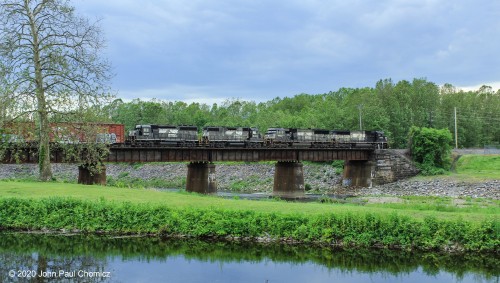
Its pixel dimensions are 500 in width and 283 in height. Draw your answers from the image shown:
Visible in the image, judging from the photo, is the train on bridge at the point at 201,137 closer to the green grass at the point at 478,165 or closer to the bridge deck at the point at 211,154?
the bridge deck at the point at 211,154

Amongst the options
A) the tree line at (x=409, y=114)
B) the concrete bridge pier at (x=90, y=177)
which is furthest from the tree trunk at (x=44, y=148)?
the tree line at (x=409, y=114)

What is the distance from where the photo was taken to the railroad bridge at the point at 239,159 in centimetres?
5036

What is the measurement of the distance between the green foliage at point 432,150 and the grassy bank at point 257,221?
164 ft

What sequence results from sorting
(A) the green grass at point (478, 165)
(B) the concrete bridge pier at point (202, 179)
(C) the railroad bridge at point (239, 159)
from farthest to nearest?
1. (A) the green grass at point (478, 165)
2. (B) the concrete bridge pier at point (202, 179)
3. (C) the railroad bridge at point (239, 159)

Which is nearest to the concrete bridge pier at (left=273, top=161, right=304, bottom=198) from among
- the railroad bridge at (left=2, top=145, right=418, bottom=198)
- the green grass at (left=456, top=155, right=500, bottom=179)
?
the railroad bridge at (left=2, top=145, right=418, bottom=198)

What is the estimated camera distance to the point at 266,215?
25.5 m

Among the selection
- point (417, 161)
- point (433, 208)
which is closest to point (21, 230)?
point (433, 208)

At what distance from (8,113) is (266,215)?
2300 cm

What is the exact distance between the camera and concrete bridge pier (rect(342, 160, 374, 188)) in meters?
76.4

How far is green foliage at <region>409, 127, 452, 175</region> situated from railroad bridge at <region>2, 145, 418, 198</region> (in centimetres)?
674

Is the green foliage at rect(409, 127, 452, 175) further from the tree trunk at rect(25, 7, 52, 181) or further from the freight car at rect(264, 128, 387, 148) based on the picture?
the tree trunk at rect(25, 7, 52, 181)

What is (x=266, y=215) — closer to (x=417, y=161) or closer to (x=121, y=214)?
(x=121, y=214)

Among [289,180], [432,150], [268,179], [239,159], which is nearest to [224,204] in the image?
[239,159]

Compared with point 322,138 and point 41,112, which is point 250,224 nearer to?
point 41,112
